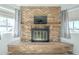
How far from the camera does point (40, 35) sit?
575 centimetres

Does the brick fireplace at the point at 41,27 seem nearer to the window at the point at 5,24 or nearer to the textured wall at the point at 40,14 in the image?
the textured wall at the point at 40,14

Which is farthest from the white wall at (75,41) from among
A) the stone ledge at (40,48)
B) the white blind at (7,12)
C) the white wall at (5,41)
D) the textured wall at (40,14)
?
the white blind at (7,12)

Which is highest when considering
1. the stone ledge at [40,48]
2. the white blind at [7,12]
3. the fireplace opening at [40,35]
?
the white blind at [7,12]

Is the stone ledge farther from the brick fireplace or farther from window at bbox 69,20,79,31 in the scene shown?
window at bbox 69,20,79,31

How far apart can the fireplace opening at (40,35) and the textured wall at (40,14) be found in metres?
0.14

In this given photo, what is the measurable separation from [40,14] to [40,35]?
28.4 inches

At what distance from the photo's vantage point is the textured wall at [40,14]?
221 inches

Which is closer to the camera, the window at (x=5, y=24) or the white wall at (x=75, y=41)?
the window at (x=5, y=24)

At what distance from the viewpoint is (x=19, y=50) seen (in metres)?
5.32

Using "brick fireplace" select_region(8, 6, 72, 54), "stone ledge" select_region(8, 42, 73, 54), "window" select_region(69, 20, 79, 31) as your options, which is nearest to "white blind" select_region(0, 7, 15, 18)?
"brick fireplace" select_region(8, 6, 72, 54)

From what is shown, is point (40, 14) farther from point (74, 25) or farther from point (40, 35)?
point (74, 25)

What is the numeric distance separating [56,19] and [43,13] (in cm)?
48

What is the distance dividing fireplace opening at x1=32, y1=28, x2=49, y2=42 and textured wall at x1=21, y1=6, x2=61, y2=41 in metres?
0.14
